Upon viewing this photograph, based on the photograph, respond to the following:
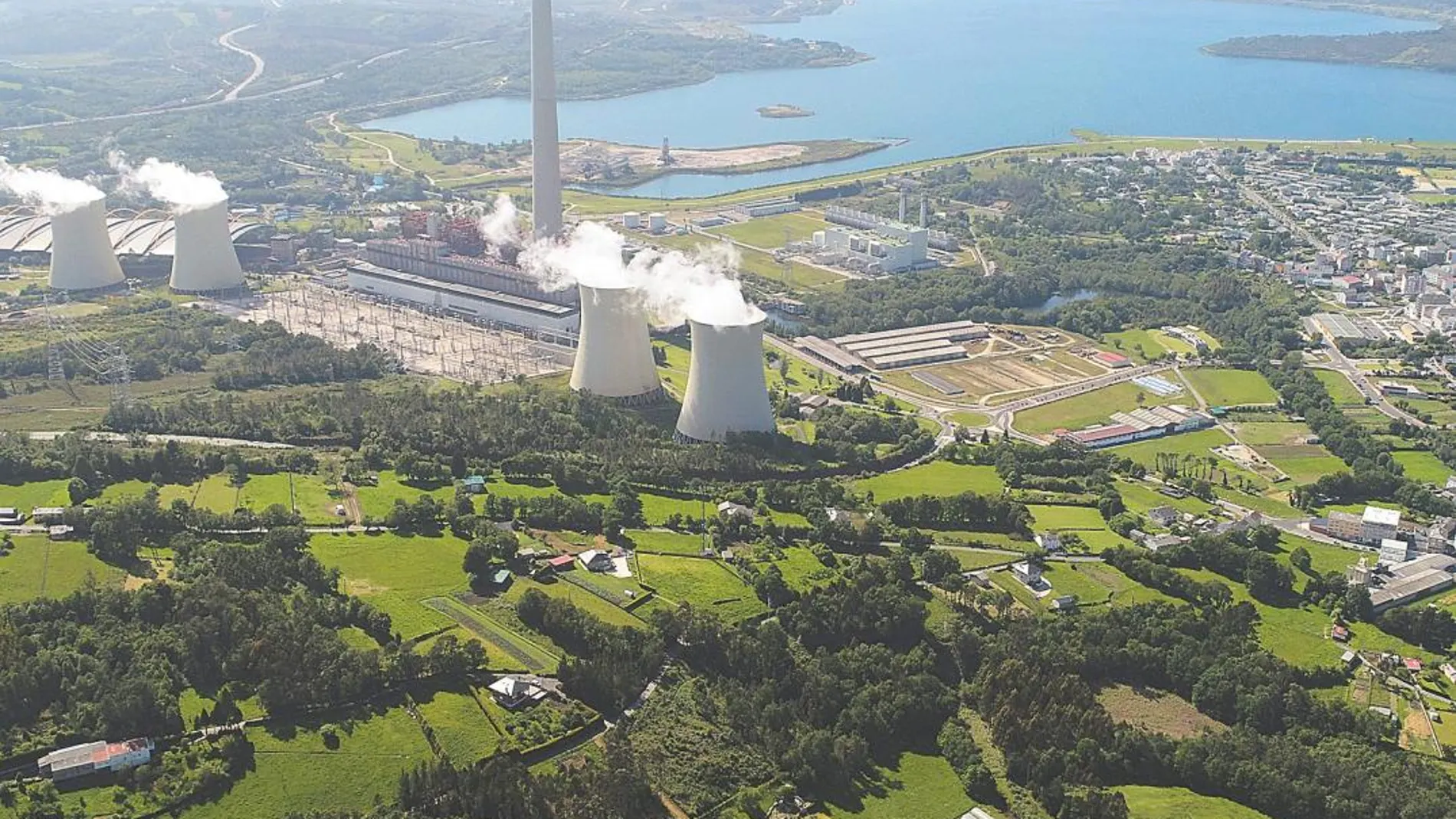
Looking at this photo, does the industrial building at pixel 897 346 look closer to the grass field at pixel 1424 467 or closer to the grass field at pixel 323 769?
the grass field at pixel 1424 467

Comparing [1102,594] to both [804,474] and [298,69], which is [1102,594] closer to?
[804,474]

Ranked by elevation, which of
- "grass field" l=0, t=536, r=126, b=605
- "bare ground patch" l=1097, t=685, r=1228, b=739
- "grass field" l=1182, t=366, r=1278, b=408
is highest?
"grass field" l=0, t=536, r=126, b=605

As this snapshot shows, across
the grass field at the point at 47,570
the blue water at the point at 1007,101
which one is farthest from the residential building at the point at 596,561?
the blue water at the point at 1007,101

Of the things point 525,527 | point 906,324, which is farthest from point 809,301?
point 525,527

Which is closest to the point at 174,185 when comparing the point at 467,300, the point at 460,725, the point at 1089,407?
the point at 467,300

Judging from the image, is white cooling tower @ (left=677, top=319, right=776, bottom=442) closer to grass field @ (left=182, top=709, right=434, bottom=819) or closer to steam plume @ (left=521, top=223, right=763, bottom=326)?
steam plume @ (left=521, top=223, right=763, bottom=326)

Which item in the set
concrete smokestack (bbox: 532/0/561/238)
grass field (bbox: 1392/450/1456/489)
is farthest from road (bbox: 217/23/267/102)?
grass field (bbox: 1392/450/1456/489)

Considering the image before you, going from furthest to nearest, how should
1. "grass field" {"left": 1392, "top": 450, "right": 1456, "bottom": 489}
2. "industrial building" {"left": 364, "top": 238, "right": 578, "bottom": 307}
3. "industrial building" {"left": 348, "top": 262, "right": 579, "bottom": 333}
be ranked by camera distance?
"industrial building" {"left": 364, "top": 238, "right": 578, "bottom": 307} → "industrial building" {"left": 348, "top": 262, "right": 579, "bottom": 333} → "grass field" {"left": 1392, "top": 450, "right": 1456, "bottom": 489}
